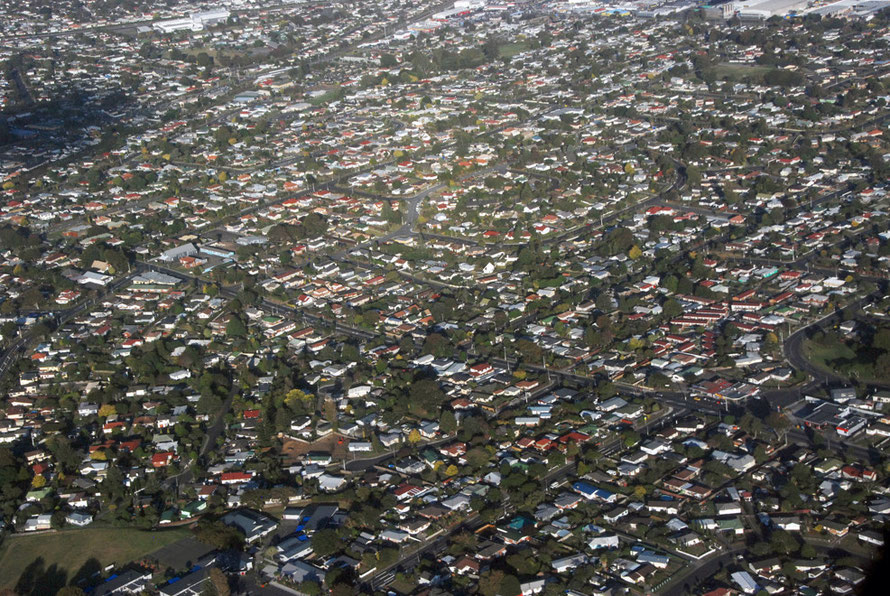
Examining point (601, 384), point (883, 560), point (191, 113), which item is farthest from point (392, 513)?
point (191, 113)

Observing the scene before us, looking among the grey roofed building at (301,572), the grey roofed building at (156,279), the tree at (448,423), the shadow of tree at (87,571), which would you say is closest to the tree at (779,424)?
the tree at (448,423)

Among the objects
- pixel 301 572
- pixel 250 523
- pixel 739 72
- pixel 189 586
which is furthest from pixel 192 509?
pixel 739 72

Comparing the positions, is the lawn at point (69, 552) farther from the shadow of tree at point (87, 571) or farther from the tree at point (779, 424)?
the tree at point (779, 424)

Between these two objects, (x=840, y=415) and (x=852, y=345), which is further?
(x=852, y=345)

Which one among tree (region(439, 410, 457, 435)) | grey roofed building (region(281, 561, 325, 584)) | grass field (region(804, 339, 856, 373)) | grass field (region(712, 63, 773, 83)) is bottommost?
grass field (region(712, 63, 773, 83))

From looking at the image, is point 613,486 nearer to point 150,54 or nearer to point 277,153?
point 277,153

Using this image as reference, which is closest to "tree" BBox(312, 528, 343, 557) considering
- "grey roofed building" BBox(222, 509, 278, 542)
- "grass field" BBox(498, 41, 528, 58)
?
"grey roofed building" BBox(222, 509, 278, 542)

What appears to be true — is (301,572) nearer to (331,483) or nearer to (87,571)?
(331,483)

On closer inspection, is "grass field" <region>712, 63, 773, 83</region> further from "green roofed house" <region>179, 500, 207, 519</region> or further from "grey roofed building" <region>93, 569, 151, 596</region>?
"grey roofed building" <region>93, 569, 151, 596</region>
